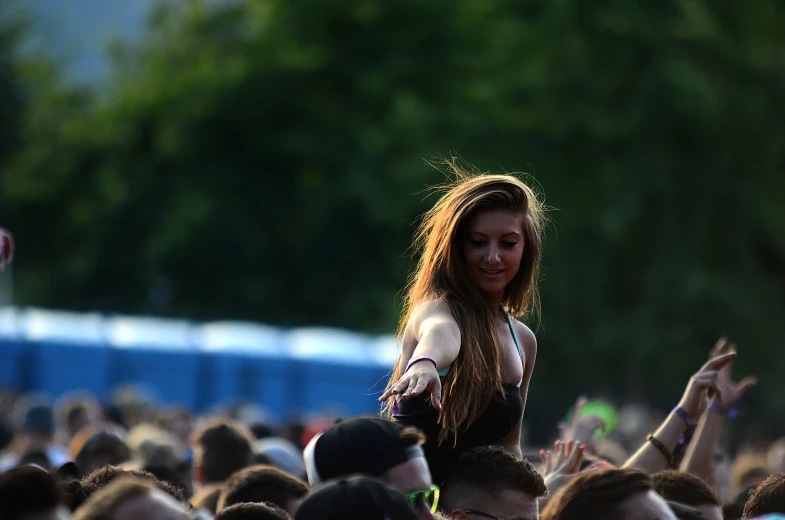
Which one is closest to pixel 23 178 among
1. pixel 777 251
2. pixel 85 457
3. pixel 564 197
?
pixel 564 197

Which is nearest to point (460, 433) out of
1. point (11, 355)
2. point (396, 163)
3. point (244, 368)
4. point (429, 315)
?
point (429, 315)

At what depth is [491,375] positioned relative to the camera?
3.94m

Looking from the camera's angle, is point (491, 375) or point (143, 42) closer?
point (491, 375)

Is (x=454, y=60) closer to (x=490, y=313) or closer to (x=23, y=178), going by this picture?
(x=23, y=178)

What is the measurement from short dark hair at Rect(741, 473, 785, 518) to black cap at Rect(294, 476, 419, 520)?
1618 mm

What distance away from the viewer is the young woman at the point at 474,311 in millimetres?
3885

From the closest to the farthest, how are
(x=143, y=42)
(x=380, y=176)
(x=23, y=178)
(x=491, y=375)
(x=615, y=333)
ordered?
(x=491, y=375)
(x=615, y=333)
(x=380, y=176)
(x=23, y=178)
(x=143, y=42)

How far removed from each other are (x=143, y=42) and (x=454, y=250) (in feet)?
115

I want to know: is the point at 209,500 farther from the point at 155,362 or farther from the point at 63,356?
the point at 155,362

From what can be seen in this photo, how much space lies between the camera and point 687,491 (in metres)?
4.51

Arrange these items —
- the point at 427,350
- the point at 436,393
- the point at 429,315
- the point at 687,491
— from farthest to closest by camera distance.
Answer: the point at 687,491 → the point at 429,315 → the point at 427,350 → the point at 436,393

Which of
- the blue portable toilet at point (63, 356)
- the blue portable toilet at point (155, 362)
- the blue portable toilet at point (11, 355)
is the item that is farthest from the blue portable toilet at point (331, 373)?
the blue portable toilet at point (11, 355)

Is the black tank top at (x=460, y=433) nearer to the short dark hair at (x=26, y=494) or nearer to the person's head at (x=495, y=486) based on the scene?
the person's head at (x=495, y=486)

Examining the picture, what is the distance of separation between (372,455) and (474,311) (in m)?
0.80
